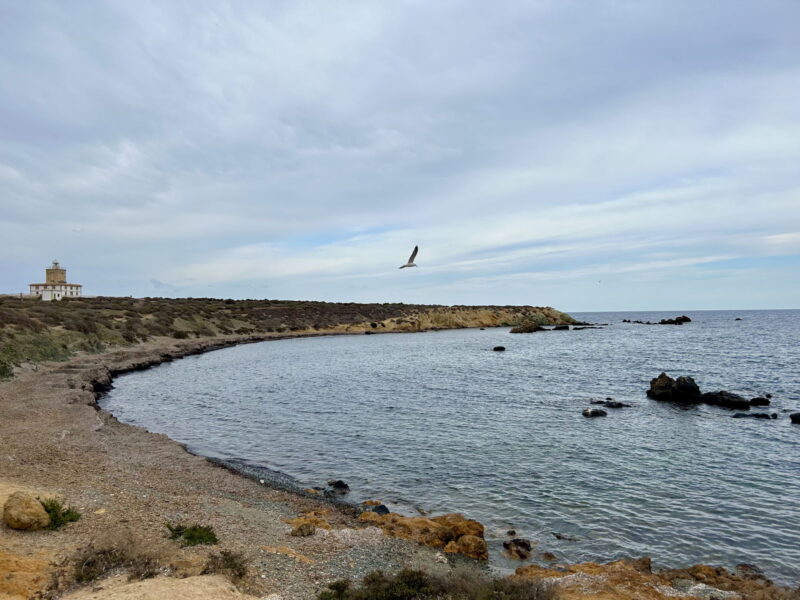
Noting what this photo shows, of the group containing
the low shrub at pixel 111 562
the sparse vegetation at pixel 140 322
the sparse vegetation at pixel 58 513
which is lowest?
the low shrub at pixel 111 562

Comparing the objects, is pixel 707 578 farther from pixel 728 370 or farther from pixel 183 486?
pixel 728 370

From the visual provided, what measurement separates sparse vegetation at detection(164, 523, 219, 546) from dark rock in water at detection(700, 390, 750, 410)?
29.4 metres

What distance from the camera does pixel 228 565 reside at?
8.40 metres

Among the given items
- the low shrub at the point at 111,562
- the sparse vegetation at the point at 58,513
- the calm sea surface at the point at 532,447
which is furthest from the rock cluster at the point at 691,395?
the sparse vegetation at the point at 58,513

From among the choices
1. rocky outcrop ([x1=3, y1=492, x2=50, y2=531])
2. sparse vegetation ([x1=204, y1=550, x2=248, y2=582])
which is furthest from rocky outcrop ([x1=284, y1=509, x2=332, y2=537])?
rocky outcrop ([x1=3, y1=492, x2=50, y2=531])

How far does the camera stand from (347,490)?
602 inches

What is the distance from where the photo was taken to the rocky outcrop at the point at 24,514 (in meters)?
8.96

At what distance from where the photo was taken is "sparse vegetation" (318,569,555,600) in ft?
26.0

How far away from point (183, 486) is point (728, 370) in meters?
47.3

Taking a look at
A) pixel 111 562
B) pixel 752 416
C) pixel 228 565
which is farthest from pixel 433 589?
pixel 752 416

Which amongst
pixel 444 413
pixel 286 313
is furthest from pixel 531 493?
pixel 286 313

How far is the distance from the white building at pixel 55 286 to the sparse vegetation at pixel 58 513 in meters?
112

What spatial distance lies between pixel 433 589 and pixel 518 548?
379cm

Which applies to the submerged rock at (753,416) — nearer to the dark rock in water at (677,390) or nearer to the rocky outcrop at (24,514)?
the dark rock in water at (677,390)
